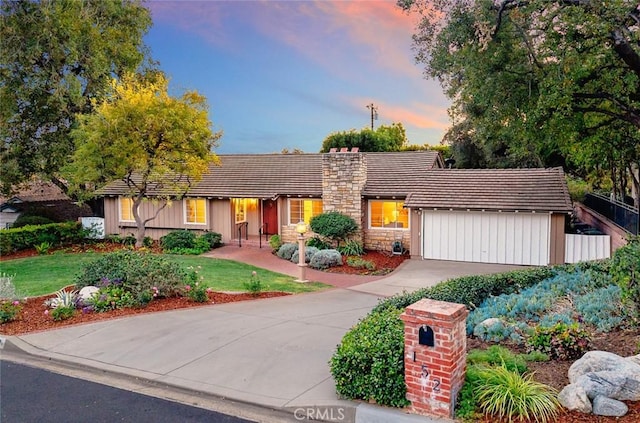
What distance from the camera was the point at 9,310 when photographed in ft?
31.1

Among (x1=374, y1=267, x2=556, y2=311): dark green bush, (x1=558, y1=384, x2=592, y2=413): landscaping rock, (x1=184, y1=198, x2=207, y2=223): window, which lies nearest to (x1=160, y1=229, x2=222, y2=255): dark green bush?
(x1=184, y1=198, x2=207, y2=223): window

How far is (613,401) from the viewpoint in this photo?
509 cm

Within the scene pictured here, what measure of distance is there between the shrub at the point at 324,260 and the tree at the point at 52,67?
14216 mm

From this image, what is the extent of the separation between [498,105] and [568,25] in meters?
3.05

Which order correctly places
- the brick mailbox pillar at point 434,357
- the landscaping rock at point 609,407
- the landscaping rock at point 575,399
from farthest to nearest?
the brick mailbox pillar at point 434,357 → the landscaping rock at point 575,399 → the landscaping rock at point 609,407

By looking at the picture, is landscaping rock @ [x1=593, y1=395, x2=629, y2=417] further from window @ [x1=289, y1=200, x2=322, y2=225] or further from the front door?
the front door

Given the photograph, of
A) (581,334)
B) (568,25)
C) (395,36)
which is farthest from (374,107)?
(581,334)

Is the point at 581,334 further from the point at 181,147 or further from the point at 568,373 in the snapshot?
the point at 181,147

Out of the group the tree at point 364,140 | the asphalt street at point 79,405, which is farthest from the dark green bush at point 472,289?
the tree at point 364,140

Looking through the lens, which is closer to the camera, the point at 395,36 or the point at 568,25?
the point at 568,25

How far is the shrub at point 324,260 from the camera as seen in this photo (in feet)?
57.4

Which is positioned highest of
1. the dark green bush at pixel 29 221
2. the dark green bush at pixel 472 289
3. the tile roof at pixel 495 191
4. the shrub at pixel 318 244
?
the tile roof at pixel 495 191

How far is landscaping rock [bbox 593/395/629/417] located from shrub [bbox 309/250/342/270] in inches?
497

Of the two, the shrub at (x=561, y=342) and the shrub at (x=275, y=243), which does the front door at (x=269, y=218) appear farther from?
the shrub at (x=561, y=342)
